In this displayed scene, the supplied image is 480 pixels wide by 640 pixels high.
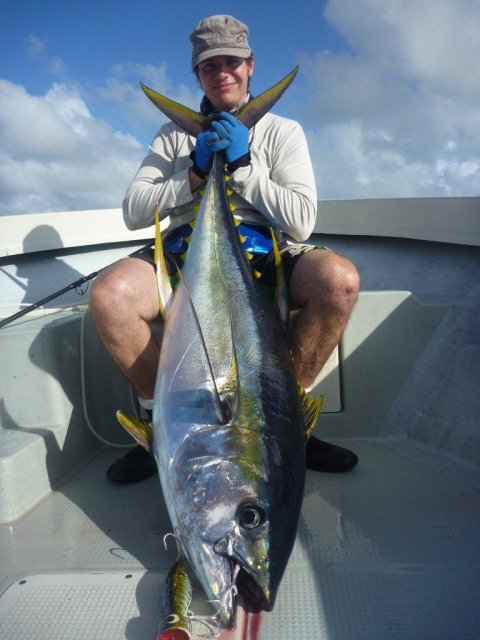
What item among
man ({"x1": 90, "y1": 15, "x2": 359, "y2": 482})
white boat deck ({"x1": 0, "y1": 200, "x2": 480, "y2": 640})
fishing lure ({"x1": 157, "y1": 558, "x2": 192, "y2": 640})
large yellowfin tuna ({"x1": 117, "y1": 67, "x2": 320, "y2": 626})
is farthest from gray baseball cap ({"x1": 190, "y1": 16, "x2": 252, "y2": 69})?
fishing lure ({"x1": 157, "y1": 558, "x2": 192, "y2": 640})

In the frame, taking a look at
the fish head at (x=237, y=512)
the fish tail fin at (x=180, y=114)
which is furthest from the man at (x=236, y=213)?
the fish head at (x=237, y=512)

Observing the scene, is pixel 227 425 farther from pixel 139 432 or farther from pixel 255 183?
pixel 255 183

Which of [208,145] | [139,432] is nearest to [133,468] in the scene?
[139,432]

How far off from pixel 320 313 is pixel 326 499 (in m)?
0.65

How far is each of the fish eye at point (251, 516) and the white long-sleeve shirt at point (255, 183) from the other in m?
1.23

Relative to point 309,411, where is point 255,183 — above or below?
above

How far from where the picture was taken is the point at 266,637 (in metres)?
1.04

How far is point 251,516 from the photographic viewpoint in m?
1.04

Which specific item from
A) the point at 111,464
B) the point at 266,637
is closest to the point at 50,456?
the point at 111,464

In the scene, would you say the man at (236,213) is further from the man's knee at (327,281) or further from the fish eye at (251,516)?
the fish eye at (251,516)

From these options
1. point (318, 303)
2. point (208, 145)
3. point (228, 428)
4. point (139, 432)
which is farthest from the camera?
point (208, 145)

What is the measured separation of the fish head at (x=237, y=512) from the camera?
3.28ft

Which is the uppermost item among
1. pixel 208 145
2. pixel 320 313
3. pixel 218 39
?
pixel 218 39

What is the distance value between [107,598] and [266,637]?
1.32ft
